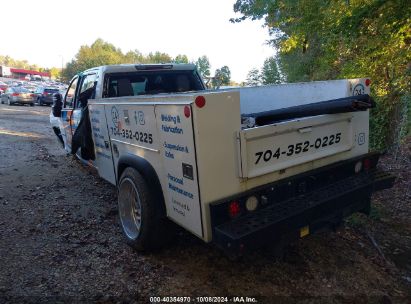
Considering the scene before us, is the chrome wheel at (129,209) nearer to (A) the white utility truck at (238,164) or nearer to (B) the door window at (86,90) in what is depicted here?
(A) the white utility truck at (238,164)

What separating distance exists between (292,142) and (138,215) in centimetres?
189

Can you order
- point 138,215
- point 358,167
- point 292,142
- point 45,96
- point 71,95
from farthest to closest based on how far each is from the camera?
1. point 45,96
2. point 71,95
3. point 138,215
4. point 358,167
5. point 292,142

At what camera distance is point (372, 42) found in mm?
6184

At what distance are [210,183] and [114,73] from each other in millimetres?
3431

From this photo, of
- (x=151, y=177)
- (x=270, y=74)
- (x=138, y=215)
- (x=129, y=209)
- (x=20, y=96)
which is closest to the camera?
(x=151, y=177)

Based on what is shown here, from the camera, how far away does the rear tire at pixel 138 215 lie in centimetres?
354

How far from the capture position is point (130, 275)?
3.54 metres

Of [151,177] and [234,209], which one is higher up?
[151,177]

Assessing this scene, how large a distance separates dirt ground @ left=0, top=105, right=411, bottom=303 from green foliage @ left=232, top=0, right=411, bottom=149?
2.49 meters

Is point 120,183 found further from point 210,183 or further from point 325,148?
point 325,148

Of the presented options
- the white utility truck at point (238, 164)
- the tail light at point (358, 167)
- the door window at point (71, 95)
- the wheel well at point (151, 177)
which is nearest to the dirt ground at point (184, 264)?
the white utility truck at point (238, 164)

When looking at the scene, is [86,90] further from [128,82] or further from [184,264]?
[184,264]

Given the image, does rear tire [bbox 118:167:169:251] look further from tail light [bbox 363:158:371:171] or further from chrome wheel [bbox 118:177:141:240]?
tail light [bbox 363:158:371:171]

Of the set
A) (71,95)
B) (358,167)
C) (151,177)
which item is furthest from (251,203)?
(71,95)
